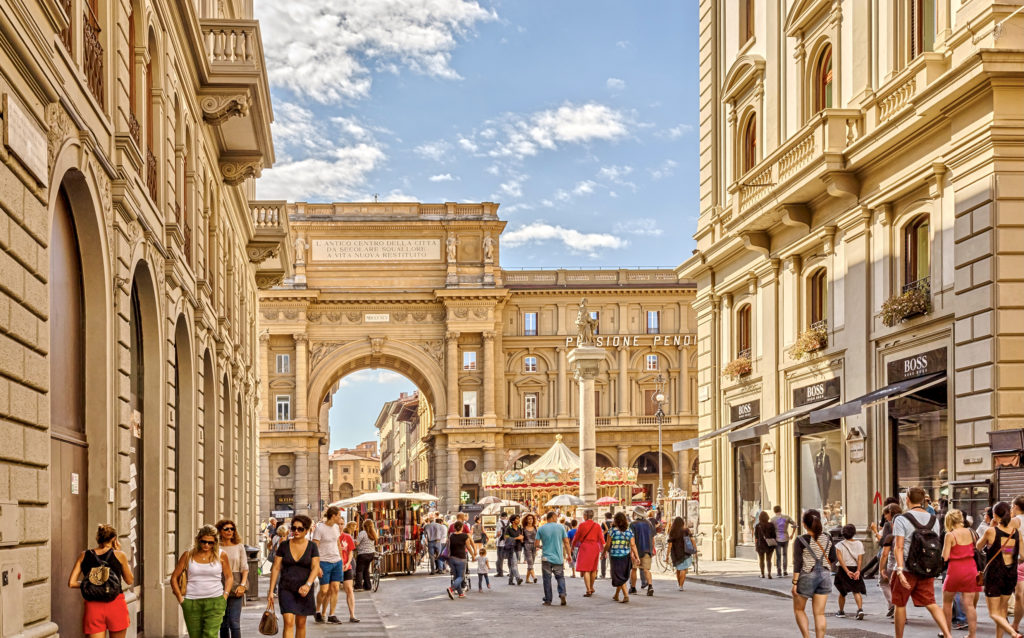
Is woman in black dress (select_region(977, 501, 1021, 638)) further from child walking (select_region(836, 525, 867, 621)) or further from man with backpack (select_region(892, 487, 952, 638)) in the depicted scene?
child walking (select_region(836, 525, 867, 621))

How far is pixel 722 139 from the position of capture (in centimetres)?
3388

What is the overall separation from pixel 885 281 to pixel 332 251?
59.0m

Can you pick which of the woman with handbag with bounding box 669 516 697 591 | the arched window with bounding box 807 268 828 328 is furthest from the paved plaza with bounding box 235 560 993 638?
the arched window with bounding box 807 268 828 328

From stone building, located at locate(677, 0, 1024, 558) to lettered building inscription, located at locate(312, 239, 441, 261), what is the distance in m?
45.1

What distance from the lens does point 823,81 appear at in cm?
2770

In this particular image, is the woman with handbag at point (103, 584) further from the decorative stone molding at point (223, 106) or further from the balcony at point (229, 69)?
the decorative stone molding at point (223, 106)

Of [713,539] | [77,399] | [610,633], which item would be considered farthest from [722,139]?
[77,399]

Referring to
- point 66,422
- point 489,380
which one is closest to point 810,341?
point 66,422

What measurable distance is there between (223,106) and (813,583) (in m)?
11.8

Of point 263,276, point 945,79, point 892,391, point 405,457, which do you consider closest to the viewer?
point 945,79

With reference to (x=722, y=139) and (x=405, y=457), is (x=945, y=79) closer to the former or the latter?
(x=722, y=139)

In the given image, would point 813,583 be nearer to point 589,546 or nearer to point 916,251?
point 916,251

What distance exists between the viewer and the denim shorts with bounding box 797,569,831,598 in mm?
A: 14031

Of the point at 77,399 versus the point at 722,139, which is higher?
the point at 722,139
